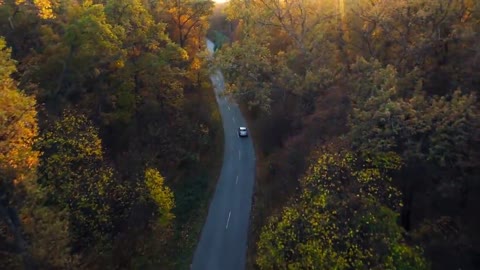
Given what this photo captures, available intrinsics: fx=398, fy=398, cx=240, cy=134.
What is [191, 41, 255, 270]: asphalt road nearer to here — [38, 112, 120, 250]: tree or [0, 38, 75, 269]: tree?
[38, 112, 120, 250]: tree

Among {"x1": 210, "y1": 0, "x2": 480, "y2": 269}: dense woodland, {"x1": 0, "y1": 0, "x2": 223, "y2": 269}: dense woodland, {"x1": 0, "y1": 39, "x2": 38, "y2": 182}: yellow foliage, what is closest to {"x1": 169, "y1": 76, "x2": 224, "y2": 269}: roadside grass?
{"x1": 0, "y1": 0, "x2": 223, "y2": 269}: dense woodland

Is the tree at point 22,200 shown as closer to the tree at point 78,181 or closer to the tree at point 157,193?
the tree at point 78,181

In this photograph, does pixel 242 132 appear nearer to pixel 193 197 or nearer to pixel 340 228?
pixel 193 197

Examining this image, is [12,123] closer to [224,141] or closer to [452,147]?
[452,147]

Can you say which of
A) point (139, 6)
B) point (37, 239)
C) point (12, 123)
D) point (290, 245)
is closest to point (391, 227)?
point (290, 245)

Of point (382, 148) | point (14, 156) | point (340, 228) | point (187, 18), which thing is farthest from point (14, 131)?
point (187, 18)

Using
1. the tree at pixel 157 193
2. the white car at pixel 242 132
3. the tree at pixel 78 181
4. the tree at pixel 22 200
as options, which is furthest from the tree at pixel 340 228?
the white car at pixel 242 132
